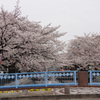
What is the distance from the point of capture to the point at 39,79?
12.3 metres

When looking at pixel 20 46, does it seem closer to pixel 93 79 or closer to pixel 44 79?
pixel 44 79

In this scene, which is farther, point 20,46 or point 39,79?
point 20,46

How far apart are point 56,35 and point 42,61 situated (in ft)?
16.3

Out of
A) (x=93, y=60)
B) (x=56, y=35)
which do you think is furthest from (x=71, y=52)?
(x=56, y=35)

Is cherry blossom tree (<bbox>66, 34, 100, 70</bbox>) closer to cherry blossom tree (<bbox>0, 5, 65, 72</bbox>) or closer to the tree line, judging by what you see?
the tree line

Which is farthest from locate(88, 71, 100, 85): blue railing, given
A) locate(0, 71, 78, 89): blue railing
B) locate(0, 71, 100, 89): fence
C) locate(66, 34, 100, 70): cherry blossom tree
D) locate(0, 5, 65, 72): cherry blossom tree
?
Result: locate(66, 34, 100, 70): cherry blossom tree

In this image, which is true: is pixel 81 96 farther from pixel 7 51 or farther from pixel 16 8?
pixel 16 8

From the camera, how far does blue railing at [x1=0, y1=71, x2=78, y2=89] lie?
11797 millimetres

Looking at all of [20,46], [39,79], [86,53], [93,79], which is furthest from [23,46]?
[86,53]

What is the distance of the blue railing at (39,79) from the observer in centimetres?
1180

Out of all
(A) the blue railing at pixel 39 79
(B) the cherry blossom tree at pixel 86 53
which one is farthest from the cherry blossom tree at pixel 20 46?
(B) the cherry blossom tree at pixel 86 53

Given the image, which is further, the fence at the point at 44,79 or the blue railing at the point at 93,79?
the blue railing at the point at 93,79

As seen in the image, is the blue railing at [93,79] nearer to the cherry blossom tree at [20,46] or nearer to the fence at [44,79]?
the fence at [44,79]

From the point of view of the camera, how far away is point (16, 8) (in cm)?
1319
